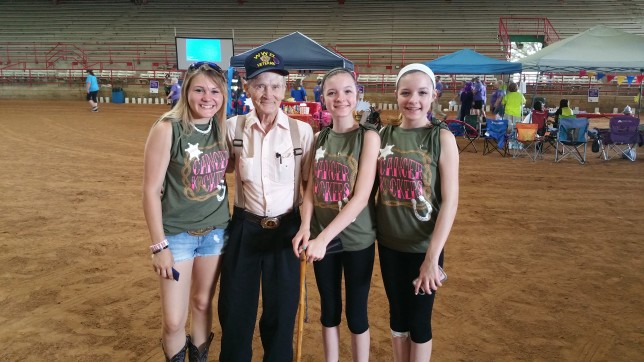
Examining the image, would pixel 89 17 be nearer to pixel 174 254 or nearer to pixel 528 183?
pixel 528 183

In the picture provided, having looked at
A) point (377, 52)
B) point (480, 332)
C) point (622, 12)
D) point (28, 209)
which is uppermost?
point (622, 12)

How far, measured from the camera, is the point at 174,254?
245 centimetres

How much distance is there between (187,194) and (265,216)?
42 cm

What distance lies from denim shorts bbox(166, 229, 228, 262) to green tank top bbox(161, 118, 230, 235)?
49 millimetres

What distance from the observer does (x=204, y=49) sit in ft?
57.7

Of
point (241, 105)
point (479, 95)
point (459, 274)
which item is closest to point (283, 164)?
point (459, 274)

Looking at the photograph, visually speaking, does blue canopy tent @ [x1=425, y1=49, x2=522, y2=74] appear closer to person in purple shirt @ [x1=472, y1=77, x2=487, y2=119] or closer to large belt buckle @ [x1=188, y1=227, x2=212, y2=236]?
person in purple shirt @ [x1=472, y1=77, x2=487, y2=119]

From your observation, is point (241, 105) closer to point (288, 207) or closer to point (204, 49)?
point (204, 49)

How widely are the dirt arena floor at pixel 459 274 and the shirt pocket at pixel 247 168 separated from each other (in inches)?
56.5

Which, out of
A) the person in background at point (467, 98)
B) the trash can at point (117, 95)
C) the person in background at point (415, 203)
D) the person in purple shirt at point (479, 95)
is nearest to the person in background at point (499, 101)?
the person in purple shirt at point (479, 95)

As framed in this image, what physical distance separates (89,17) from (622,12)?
1333 inches

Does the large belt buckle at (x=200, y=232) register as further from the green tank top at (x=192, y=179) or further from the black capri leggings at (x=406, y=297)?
the black capri leggings at (x=406, y=297)

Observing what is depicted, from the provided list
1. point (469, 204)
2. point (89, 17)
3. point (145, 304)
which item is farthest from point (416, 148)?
point (89, 17)

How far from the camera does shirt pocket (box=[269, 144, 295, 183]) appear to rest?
2488 millimetres
